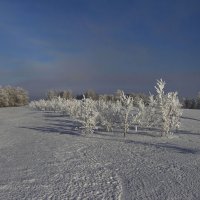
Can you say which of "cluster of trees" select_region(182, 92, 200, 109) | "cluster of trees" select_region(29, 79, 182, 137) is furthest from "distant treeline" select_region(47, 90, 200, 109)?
"cluster of trees" select_region(29, 79, 182, 137)

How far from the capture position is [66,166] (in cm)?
643

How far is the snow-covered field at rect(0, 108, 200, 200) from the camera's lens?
16.7 ft

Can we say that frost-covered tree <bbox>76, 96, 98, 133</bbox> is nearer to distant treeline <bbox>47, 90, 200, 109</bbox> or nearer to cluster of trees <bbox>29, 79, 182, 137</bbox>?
cluster of trees <bbox>29, 79, 182, 137</bbox>

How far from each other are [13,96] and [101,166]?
2098cm

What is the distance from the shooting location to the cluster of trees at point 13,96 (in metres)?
25.0

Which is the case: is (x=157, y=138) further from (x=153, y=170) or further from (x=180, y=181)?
(x=180, y=181)

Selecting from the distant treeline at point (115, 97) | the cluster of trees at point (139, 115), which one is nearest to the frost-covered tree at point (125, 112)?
the cluster of trees at point (139, 115)

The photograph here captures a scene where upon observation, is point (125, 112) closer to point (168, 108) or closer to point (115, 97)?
point (168, 108)

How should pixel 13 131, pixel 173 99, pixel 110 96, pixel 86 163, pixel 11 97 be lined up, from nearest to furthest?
pixel 86 163, pixel 173 99, pixel 13 131, pixel 11 97, pixel 110 96

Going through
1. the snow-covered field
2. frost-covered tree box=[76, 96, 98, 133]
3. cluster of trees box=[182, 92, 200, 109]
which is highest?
cluster of trees box=[182, 92, 200, 109]

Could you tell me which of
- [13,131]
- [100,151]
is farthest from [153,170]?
[13,131]

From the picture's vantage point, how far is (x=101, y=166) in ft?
21.0

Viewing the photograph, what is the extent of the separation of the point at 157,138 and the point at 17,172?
399 centimetres

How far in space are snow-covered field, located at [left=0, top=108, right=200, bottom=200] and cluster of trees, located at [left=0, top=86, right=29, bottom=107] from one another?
15221 millimetres
